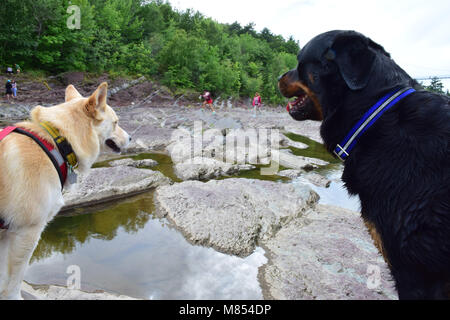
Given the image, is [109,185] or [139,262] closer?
[139,262]

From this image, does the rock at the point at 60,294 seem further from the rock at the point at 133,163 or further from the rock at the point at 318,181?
the rock at the point at 318,181

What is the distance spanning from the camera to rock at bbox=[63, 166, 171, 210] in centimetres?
475

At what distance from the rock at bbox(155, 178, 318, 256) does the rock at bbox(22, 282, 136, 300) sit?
1.32 metres

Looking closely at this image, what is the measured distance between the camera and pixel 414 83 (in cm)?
222

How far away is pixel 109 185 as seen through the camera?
5.20 metres

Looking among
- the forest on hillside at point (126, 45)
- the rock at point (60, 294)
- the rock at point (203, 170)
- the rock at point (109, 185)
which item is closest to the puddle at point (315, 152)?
the rock at point (203, 170)

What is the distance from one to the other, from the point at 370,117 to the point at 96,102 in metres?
2.76

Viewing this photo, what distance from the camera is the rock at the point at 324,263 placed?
280 cm

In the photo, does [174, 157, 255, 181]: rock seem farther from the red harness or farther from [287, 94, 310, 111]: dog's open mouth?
[287, 94, 310, 111]: dog's open mouth

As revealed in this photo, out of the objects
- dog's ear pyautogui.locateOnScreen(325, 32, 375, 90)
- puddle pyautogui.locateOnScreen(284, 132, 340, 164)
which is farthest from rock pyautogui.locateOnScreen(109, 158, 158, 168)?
dog's ear pyautogui.locateOnScreen(325, 32, 375, 90)

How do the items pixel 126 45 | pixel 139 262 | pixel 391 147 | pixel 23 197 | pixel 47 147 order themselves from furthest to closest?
pixel 126 45, pixel 139 262, pixel 47 147, pixel 23 197, pixel 391 147

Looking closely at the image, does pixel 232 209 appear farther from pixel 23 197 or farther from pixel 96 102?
pixel 23 197

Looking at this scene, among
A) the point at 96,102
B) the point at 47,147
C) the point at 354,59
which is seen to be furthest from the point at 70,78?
the point at 354,59
